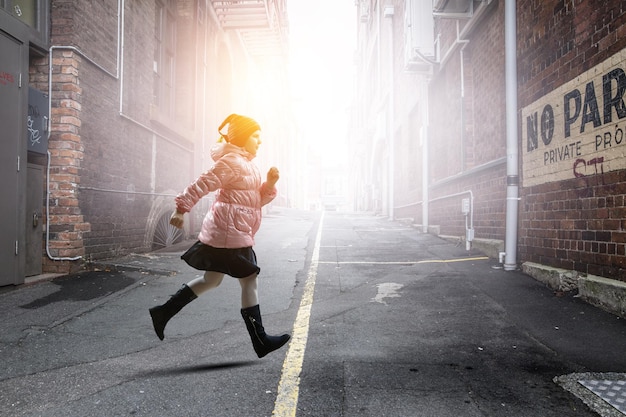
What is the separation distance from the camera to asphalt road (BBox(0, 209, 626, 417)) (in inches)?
94.6

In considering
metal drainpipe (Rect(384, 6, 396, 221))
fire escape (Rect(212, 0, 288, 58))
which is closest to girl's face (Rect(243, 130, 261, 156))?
fire escape (Rect(212, 0, 288, 58))

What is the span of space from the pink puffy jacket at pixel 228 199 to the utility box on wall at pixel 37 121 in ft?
12.3

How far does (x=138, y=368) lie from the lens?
2.91 meters

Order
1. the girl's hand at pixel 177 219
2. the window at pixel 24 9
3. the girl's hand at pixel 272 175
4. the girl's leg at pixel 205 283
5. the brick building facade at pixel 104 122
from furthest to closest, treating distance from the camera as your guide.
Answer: the brick building facade at pixel 104 122
the window at pixel 24 9
the girl's leg at pixel 205 283
the girl's hand at pixel 272 175
the girl's hand at pixel 177 219

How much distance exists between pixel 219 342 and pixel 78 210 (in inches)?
144

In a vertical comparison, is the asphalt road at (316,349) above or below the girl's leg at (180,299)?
below

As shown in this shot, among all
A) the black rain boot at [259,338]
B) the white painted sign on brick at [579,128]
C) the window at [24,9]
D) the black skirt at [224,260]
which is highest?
the window at [24,9]

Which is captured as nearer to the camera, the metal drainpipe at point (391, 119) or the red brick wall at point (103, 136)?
the red brick wall at point (103, 136)

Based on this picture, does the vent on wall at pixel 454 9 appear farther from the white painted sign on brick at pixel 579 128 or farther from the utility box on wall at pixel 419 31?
the white painted sign on brick at pixel 579 128

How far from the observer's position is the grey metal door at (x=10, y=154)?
4996 millimetres

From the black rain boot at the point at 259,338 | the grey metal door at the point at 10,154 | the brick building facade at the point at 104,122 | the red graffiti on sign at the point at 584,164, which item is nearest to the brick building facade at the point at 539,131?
the red graffiti on sign at the point at 584,164

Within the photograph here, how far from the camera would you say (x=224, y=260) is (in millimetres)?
3059

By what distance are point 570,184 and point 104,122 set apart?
654 centimetres

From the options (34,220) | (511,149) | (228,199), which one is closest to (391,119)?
(511,149)
